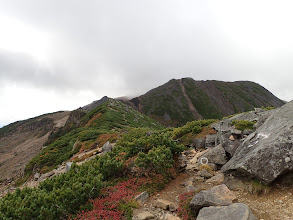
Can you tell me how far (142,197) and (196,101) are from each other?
14543cm

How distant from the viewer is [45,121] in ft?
452

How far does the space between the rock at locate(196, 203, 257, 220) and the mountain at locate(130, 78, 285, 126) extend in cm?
11550

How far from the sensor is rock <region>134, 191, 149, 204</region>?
334 inches

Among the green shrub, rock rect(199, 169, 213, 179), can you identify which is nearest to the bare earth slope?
the green shrub

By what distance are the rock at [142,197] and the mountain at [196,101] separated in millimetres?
113361

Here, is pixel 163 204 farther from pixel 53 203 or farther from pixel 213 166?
pixel 53 203

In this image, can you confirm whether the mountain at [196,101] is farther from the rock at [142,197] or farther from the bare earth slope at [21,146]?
the rock at [142,197]

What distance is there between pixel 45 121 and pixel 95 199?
491 feet

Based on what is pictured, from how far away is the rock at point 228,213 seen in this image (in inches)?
222

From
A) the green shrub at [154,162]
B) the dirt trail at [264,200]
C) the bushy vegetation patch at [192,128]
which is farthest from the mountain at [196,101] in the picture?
the dirt trail at [264,200]

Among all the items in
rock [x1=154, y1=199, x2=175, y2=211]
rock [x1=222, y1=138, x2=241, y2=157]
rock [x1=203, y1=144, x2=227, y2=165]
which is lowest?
rock [x1=154, y1=199, x2=175, y2=211]

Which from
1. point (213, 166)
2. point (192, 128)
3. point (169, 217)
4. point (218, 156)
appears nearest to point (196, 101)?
point (192, 128)

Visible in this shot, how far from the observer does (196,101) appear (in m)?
148

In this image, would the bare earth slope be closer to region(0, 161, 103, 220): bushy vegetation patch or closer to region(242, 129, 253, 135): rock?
region(0, 161, 103, 220): bushy vegetation patch
